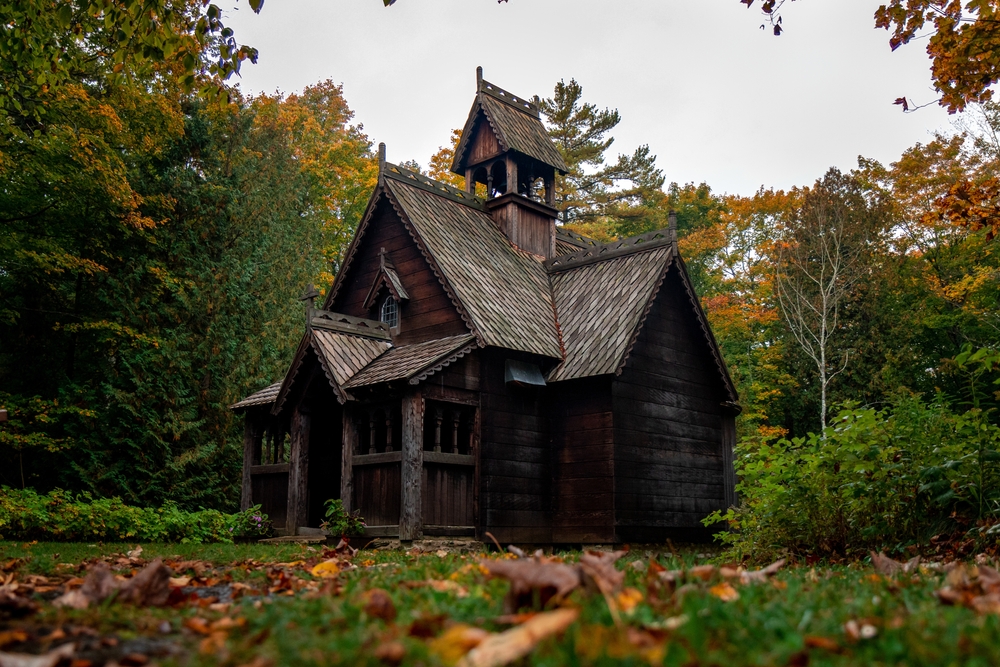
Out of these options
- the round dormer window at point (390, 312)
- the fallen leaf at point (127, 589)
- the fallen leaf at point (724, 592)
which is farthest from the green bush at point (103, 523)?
the fallen leaf at point (724, 592)

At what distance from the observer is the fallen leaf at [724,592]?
13.0ft

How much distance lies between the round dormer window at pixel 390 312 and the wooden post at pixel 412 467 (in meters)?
3.89

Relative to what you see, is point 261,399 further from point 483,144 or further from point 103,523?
point 483,144

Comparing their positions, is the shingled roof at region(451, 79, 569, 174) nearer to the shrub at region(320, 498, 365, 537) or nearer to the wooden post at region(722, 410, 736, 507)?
the wooden post at region(722, 410, 736, 507)

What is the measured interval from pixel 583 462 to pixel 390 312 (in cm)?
555

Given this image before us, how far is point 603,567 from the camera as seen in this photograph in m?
4.20

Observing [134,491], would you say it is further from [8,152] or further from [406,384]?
[406,384]

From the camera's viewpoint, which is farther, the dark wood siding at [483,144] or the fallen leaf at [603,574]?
the dark wood siding at [483,144]

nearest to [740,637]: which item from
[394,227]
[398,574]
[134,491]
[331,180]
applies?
[398,574]

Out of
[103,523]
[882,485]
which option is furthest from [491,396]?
[882,485]

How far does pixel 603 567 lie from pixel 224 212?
77.9ft

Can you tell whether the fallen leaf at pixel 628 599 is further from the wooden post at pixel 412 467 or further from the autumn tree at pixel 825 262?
the autumn tree at pixel 825 262

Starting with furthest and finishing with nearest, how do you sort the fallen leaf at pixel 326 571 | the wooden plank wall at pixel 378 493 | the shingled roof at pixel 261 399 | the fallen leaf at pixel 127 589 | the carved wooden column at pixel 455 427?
the shingled roof at pixel 261 399, the carved wooden column at pixel 455 427, the wooden plank wall at pixel 378 493, the fallen leaf at pixel 326 571, the fallen leaf at pixel 127 589

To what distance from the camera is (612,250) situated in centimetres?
Answer: 2100
